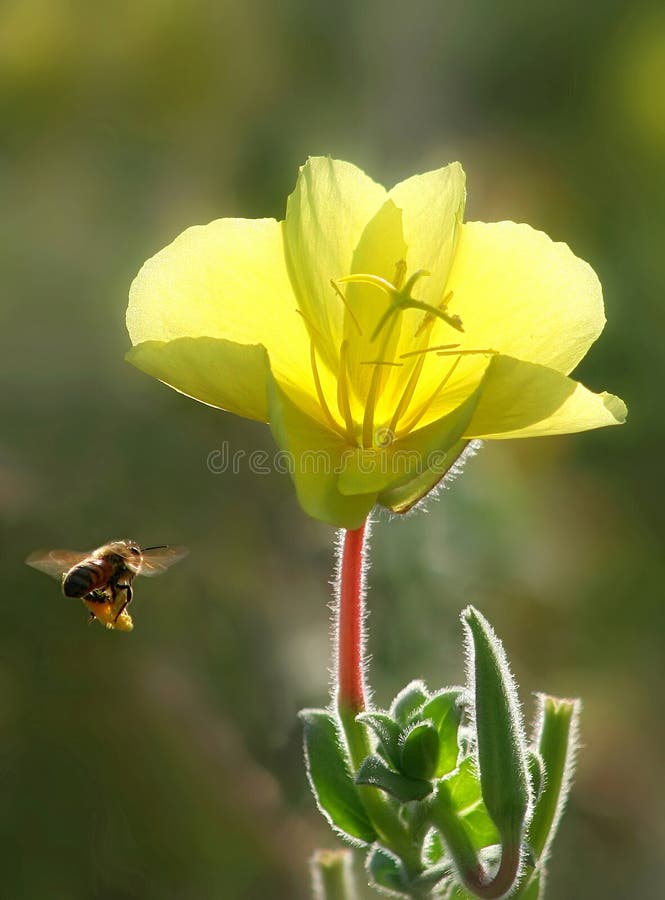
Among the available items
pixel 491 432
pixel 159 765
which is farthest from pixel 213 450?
pixel 491 432

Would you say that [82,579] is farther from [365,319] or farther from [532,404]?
[532,404]

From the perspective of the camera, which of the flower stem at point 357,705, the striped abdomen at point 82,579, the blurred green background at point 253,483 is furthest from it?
the blurred green background at point 253,483

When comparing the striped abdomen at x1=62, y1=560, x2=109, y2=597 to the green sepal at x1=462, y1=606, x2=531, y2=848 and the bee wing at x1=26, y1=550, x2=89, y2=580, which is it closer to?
the bee wing at x1=26, y1=550, x2=89, y2=580

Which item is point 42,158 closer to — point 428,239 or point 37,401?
point 37,401

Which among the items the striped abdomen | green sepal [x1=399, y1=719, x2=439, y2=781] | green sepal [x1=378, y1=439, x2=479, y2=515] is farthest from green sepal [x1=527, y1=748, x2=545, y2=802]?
the striped abdomen

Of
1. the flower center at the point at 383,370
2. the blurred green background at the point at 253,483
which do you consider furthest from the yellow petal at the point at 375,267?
the blurred green background at the point at 253,483

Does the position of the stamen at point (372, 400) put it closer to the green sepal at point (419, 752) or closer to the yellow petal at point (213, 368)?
the yellow petal at point (213, 368)

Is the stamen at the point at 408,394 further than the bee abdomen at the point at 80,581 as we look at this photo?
No

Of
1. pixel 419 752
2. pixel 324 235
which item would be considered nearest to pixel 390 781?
pixel 419 752
